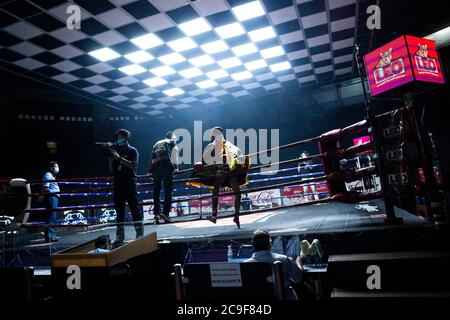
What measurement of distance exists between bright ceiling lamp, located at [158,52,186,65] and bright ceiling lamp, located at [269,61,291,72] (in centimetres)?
232

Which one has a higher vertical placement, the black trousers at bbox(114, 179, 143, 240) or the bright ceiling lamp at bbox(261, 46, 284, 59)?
the bright ceiling lamp at bbox(261, 46, 284, 59)

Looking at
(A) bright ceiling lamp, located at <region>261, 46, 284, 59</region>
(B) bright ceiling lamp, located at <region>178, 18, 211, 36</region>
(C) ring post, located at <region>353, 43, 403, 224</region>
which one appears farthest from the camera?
(A) bright ceiling lamp, located at <region>261, 46, 284, 59</region>

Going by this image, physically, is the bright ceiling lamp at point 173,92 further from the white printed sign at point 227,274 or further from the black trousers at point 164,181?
the white printed sign at point 227,274

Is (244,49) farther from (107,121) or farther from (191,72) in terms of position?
(107,121)

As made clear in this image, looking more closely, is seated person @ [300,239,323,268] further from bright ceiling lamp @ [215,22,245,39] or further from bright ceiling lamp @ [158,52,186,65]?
bright ceiling lamp @ [158,52,186,65]

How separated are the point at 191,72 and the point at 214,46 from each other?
122 centimetres

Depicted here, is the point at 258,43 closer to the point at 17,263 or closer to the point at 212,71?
the point at 212,71

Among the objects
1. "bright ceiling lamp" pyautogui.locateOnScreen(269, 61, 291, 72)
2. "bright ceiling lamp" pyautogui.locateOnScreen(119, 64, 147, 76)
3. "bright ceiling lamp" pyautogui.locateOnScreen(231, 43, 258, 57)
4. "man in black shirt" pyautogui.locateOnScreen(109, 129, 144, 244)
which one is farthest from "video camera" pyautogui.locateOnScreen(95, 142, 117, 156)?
"bright ceiling lamp" pyautogui.locateOnScreen(269, 61, 291, 72)

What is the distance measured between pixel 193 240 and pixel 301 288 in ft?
3.48

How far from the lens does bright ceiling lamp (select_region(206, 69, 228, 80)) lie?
23.6ft

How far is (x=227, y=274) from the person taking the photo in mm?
1665

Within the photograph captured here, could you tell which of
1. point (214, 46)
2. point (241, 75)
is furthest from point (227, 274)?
point (241, 75)
